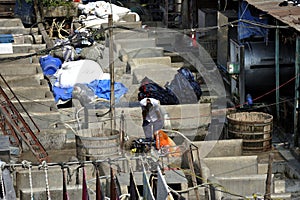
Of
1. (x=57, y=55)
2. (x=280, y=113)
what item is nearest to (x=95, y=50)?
(x=57, y=55)

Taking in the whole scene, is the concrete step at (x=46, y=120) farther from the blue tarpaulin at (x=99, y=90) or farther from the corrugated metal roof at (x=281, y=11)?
the corrugated metal roof at (x=281, y=11)

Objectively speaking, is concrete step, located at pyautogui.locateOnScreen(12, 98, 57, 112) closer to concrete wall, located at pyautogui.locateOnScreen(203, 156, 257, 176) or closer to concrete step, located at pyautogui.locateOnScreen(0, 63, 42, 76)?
concrete step, located at pyautogui.locateOnScreen(0, 63, 42, 76)

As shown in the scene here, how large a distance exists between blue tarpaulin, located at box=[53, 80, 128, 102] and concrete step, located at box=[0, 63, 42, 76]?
3.50 feet

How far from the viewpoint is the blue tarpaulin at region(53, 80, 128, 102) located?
20.8 m

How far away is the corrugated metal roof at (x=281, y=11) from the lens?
1708cm

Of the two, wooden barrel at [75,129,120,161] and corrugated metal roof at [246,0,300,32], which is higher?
corrugated metal roof at [246,0,300,32]

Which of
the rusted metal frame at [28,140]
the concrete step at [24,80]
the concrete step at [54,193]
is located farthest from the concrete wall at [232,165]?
the concrete step at [24,80]

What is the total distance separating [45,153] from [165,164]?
2.66m

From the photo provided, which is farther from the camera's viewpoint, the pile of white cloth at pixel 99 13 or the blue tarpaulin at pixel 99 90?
the pile of white cloth at pixel 99 13

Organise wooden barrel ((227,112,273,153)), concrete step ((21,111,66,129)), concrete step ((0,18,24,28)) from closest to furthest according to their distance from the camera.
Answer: wooden barrel ((227,112,273,153)), concrete step ((21,111,66,129)), concrete step ((0,18,24,28))

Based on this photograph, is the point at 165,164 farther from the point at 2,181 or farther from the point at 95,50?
the point at 95,50

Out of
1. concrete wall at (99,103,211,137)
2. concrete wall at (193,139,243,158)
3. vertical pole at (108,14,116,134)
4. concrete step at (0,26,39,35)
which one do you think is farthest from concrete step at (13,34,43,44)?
concrete wall at (193,139,243,158)

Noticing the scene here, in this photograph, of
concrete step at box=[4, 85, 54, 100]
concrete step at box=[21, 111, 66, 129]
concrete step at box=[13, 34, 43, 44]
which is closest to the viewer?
concrete step at box=[21, 111, 66, 129]

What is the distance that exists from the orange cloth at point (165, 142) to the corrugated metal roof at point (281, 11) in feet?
12.3
